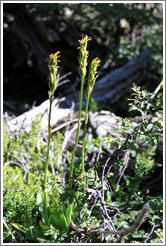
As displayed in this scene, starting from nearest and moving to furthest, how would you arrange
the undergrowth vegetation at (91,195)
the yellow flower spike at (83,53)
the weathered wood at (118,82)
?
the yellow flower spike at (83,53) < the undergrowth vegetation at (91,195) < the weathered wood at (118,82)

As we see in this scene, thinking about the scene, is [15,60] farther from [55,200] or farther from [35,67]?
[55,200]

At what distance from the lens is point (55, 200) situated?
2068 millimetres

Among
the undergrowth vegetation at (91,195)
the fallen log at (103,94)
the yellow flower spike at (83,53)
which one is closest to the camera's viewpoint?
the yellow flower spike at (83,53)

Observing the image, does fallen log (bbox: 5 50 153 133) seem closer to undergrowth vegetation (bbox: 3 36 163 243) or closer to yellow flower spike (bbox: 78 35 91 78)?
undergrowth vegetation (bbox: 3 36 163 243)

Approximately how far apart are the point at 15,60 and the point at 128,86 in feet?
8.68

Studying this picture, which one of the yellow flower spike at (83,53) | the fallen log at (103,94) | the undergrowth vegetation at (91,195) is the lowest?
the undergrowth vegetation at (91,195)

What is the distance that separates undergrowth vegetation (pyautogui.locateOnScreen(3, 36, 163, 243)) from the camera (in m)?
1.78

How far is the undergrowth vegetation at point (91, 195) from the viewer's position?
1782 millimetres

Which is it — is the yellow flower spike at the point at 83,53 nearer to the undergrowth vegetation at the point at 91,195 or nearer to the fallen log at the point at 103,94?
the undergrowth vegetation at the point at 91,195

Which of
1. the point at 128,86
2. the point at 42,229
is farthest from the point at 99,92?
the point at 42,229

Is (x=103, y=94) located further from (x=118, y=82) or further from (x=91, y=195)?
(x=91, y=195)

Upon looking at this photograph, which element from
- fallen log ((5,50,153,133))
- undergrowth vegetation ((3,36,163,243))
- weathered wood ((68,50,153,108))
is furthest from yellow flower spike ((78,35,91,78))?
weathered wood ((68,50,153,108))

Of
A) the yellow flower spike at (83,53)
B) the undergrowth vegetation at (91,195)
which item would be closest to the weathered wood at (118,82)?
the undergrowth vegetation at (91,195)

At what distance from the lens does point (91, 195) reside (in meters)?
1.94
